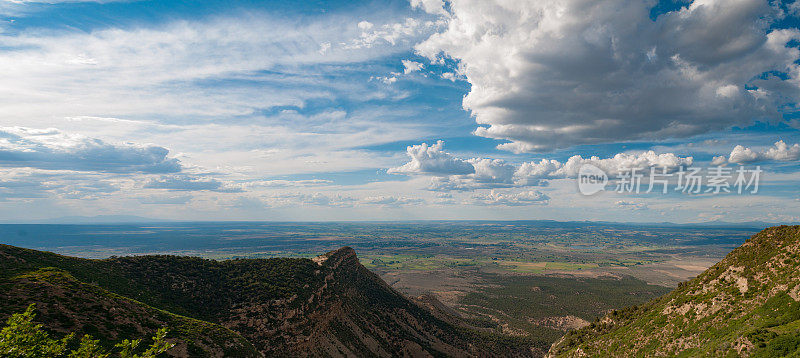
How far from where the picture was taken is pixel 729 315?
43.8m

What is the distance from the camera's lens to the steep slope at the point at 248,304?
44.5 m

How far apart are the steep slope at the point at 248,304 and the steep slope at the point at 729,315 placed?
51.8 meters

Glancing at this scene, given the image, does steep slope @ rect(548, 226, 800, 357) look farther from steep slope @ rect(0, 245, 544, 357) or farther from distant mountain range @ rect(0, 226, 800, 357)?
steep slope @ rect(0, 245, 544, 357)

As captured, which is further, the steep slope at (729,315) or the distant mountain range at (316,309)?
the distant mountain range at (316,309)

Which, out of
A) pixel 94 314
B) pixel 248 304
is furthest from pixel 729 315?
pixel 248 304

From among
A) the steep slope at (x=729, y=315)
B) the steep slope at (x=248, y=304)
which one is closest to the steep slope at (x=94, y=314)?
the steep slope at (x=248, y=304)

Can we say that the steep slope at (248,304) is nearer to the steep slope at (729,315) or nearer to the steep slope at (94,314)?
the steep slope at (94,314)

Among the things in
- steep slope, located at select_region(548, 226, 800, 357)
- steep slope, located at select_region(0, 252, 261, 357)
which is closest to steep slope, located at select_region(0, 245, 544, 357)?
steep slope, located at select_region(0, 252, 261, 357)

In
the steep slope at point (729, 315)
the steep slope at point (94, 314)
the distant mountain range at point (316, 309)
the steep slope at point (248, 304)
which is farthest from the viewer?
the steep slope at point (248, 304)

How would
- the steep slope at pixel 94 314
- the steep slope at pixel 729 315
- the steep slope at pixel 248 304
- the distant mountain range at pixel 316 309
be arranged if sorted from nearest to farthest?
the steep slope at pixel 729 315 < the steep slope at pixel 94 314 < the distant mountain range at pixel 316 309 < the steep slope at pixel 248 304

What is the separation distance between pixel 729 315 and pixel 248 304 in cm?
8427

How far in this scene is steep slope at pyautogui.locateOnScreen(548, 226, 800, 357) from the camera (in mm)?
35656

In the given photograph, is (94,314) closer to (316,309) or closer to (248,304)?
(248,304)

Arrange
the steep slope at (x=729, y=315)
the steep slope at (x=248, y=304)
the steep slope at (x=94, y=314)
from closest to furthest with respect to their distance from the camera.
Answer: the steep slope at (x=729, y=315) < the steep slope at (x=94, y=314) < the steep slope at (x=248, y=304)
